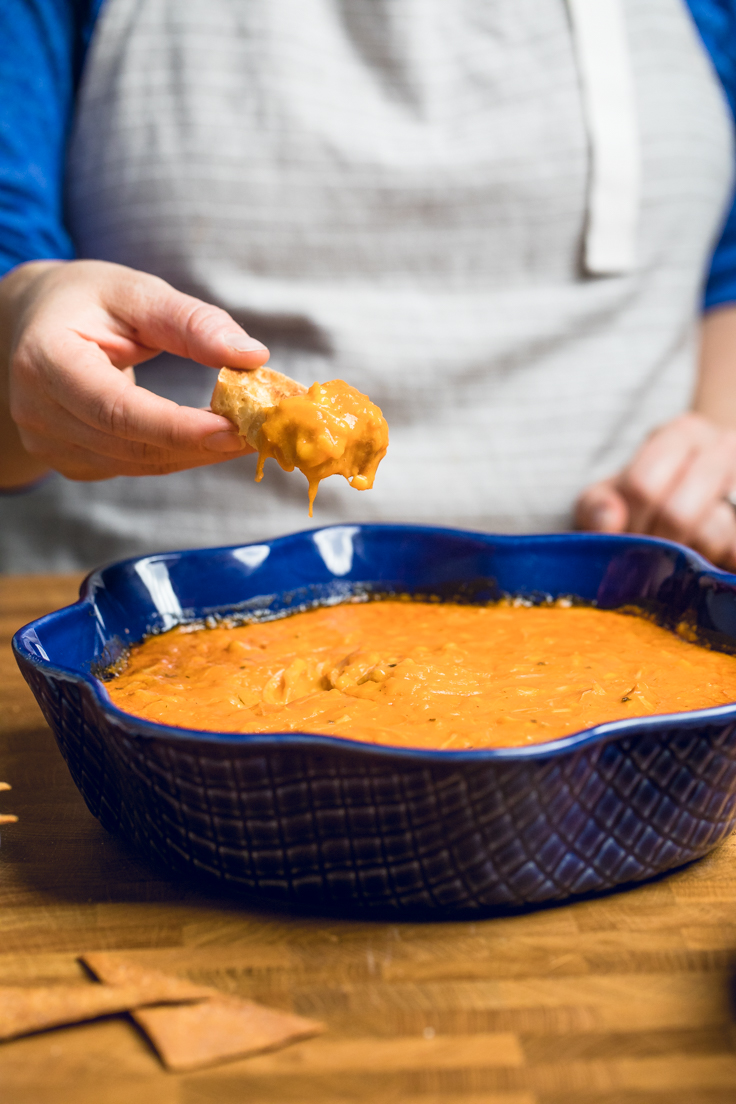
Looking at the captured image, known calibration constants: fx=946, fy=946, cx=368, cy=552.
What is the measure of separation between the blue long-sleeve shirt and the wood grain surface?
1159mm

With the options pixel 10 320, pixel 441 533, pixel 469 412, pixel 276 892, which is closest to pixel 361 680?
pixel 276 892

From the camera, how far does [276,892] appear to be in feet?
2.65

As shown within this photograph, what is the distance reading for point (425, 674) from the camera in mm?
1014

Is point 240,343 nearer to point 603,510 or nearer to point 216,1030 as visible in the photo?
point 216,1030

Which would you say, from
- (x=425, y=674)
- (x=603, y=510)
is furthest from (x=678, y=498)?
(x=425, y=674)

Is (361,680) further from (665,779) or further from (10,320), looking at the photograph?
(10,320)

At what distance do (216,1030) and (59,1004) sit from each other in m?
0.12

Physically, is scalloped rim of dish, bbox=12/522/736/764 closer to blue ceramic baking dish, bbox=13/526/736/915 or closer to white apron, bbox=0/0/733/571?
blue ceramic baking dish, bbox=13/526/736/915

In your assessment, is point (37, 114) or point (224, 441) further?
point (37, 114)

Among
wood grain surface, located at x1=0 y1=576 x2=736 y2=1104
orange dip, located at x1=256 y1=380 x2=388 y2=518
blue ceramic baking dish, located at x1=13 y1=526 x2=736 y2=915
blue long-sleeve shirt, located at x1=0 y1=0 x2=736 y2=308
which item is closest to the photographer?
wood grain surface, located at x1=0 y1=576 x2=736 y2=1104

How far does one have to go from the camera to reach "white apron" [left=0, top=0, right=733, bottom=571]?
5.59ft

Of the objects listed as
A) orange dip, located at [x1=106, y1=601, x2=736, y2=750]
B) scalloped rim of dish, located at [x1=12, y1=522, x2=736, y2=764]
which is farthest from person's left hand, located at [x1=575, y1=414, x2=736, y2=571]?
scalloped rim of dish, located at [x1=12, y1=522, x2=736, y2=764]

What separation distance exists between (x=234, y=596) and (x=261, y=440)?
34cm

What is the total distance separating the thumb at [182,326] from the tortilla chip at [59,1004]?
66 centimetres
